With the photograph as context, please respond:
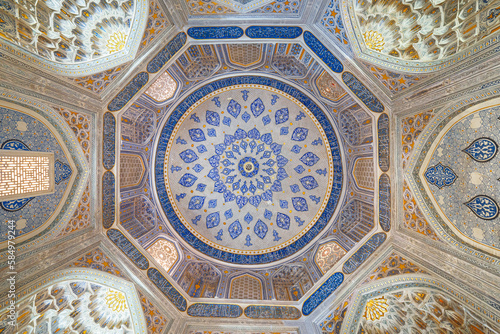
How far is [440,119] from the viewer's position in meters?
4.55

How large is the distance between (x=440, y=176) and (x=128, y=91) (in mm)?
7458

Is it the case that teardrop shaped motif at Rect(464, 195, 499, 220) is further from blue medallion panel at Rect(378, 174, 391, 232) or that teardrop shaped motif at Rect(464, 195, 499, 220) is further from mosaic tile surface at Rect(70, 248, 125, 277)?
mosaic tile surface at Rect(70, 248, 125, 277)

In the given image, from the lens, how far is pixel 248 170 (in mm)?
8906

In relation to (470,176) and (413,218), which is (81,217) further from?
(470,176)

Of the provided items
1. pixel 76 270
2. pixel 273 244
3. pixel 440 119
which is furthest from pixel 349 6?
pixel 76 270

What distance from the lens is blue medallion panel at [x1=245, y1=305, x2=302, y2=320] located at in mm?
6520

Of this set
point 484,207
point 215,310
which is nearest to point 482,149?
point 484,207

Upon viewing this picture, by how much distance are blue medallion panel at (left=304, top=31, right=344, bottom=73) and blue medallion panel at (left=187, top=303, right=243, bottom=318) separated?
23.6ft

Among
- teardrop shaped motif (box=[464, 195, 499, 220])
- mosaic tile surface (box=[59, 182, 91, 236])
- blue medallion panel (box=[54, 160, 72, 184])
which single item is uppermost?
blue medallion panel (box=[54, 160, 72, 184])

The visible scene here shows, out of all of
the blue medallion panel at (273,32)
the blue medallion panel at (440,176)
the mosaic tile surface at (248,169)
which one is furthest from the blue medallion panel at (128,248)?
the blue medallion panel at (440,176)

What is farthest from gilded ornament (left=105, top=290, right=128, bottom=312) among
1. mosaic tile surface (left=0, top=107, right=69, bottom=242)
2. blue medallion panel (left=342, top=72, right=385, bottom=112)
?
blue medallion panel (left=342, top=72, right=385, bottom=112)

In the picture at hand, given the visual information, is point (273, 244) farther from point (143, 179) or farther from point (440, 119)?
point (440, 119)

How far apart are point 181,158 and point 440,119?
749 cm

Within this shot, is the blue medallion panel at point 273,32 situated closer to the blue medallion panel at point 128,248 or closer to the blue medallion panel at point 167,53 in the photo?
the blue medallion panel at point 167,53
